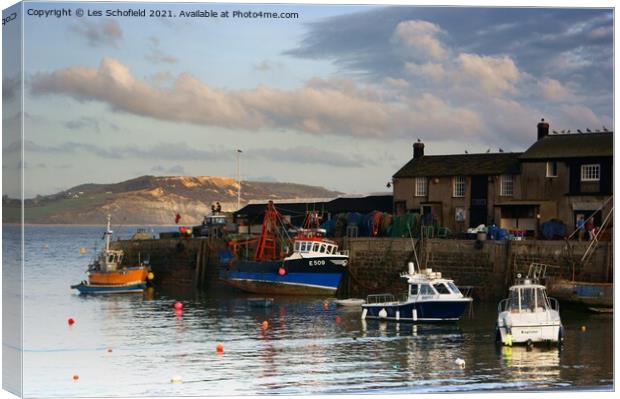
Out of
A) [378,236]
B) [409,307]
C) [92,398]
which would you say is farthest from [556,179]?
[92,398]

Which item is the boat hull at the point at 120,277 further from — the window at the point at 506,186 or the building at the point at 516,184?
the window at the point at 506,186

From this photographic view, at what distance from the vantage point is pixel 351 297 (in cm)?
6291

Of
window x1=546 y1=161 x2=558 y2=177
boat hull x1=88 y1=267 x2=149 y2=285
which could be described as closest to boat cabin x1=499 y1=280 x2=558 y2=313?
window x1=546 y1=161 x2=558 y2=177

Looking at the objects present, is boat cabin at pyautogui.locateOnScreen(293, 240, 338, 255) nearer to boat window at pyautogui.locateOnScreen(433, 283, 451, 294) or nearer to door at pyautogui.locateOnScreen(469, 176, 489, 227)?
door at pyautogui.locateOnScreen(469, 176, 489, 227)

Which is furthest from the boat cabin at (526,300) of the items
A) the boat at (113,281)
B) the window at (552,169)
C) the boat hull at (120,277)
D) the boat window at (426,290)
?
the boat hull at (120,277)

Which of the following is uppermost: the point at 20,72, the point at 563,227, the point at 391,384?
the point at 20,72

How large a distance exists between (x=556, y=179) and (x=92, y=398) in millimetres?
36402

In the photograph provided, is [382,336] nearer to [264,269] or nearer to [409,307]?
[409,307]

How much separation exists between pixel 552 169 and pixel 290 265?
1476 centimetres

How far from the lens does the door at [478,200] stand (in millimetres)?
64812

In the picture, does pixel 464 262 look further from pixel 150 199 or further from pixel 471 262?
pixel 150 199

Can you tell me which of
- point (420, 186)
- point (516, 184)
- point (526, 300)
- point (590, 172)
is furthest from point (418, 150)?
point (526, 300)

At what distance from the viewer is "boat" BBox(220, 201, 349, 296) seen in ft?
209

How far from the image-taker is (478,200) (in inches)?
2562
